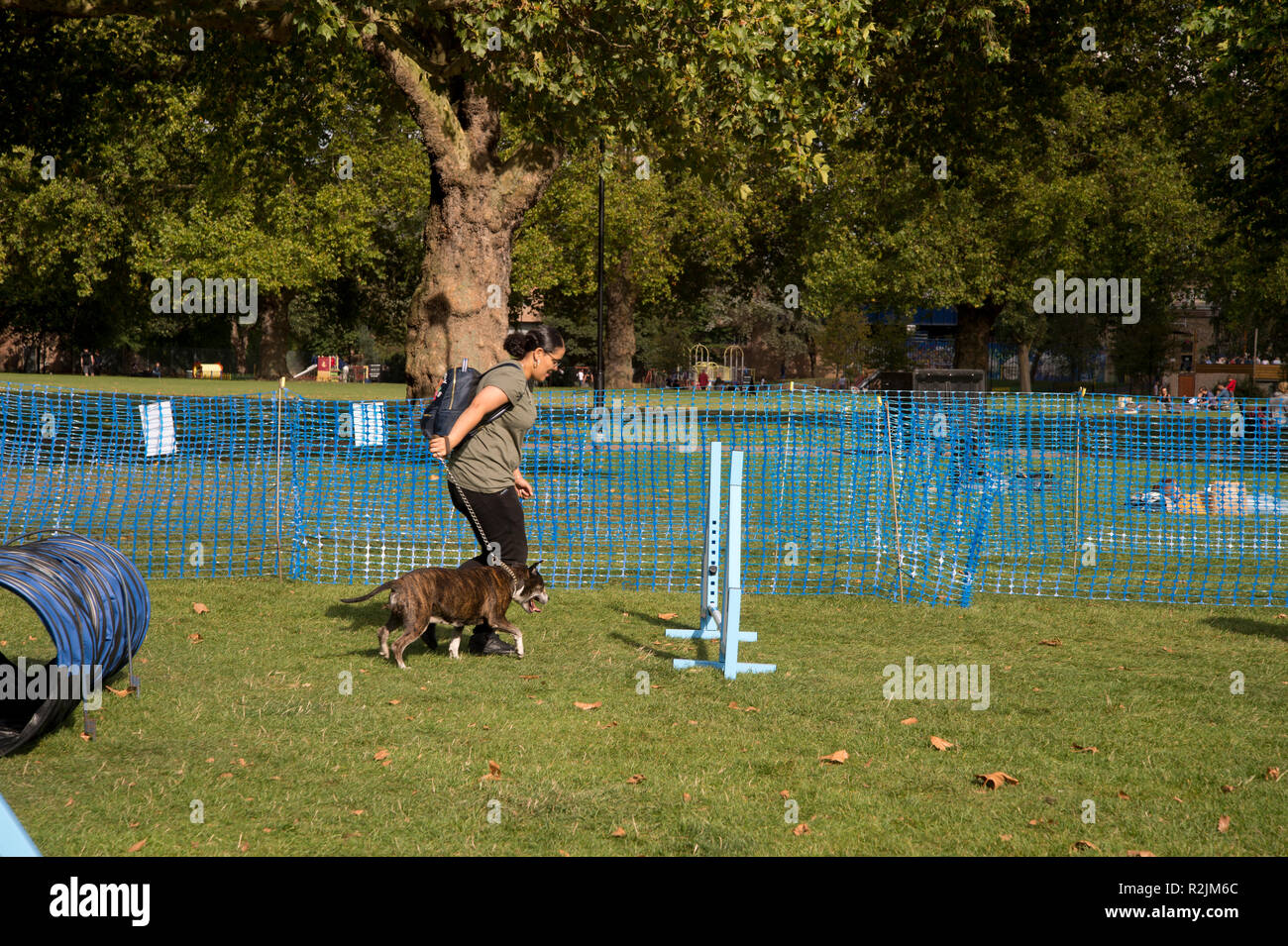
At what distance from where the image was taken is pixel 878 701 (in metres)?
6.67

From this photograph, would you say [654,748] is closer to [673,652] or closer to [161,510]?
[673,652]

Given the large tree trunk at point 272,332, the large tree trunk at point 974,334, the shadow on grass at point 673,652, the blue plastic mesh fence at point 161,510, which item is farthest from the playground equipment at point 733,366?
the shadow on grass at point 673,652

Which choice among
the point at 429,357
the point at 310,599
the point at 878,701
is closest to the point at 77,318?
the point at 429,357

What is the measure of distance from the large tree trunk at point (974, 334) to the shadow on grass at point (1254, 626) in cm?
2945

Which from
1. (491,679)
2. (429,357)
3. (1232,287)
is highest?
(1232,287)

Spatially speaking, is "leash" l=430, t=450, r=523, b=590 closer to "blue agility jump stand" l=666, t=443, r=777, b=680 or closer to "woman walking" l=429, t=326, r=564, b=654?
"woman walking" l=429, t=326, r=564, b=654

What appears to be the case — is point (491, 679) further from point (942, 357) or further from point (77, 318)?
point (942, 357)

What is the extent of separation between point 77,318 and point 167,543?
62.1 m

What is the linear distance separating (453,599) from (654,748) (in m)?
1.98

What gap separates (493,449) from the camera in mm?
7648

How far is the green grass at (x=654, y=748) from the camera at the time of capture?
4742mm

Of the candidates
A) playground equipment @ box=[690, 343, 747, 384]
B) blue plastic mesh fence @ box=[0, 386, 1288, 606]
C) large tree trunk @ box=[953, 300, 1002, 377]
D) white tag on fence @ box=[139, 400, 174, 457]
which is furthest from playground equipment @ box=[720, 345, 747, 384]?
blue plastic mesh fence @ box=[0, 386, 1288, 606]

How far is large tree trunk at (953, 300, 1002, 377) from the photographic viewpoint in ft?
125

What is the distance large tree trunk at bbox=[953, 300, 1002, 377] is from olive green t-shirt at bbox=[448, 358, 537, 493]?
3216cm
